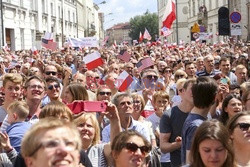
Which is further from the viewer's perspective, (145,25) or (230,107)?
(145,25)

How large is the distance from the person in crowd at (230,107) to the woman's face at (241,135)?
1434 mm

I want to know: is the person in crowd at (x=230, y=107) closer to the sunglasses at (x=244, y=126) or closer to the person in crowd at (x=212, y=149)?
the sunglasses at (x=244, y=126)

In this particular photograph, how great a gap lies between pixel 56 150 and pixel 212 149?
4.77 feet

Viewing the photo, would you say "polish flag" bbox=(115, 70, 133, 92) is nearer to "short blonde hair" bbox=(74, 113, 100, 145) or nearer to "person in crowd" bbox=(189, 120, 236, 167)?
"short blonde hair" bbox=(74, 113, 100, 145)

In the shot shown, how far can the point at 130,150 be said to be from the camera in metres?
4.01

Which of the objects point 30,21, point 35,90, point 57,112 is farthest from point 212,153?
point 30,21

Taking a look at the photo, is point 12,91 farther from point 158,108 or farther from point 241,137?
point 241,137

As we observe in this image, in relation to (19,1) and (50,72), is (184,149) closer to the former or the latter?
(50,72)

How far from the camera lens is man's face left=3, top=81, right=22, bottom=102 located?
6676mm

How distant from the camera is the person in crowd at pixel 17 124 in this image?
4992 mm

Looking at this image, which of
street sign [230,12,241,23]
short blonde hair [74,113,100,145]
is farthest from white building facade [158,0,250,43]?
short blonde hair [74,113,100,145]

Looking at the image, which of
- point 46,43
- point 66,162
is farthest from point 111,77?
point 46,43

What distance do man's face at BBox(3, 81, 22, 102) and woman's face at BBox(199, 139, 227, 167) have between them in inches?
133

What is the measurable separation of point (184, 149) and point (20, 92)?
2712 mm
